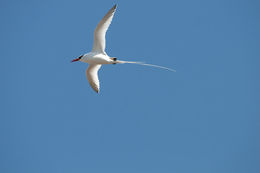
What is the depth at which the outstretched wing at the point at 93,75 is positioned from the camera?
16.5m

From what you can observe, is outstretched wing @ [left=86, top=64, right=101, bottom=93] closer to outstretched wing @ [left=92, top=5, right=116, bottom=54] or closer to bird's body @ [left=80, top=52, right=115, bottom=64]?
bird's body @ [left=80, top=52, right=115, bottom=64]

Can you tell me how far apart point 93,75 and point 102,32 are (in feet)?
8.49

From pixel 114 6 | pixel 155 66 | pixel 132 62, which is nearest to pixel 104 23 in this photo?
pixel 114 6

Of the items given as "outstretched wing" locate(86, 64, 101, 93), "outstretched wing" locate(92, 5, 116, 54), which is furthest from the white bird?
"outstretched wing" locate(86, 64, 101, 93)

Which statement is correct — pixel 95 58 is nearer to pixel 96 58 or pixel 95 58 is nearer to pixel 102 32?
pixel 96 58

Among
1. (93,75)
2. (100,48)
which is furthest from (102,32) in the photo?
(93,75)

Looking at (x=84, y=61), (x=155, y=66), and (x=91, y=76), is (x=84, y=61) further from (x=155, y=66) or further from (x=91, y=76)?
(x=155, y=66)

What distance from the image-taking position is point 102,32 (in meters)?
14.7

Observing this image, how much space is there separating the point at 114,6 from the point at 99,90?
13.4ft

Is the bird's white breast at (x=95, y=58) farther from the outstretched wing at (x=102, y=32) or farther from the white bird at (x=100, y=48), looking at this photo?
the outstretched wing at (x=102, y=32)

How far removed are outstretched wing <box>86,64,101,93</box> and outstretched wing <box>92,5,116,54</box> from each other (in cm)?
143

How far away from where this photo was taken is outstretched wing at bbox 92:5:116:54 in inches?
563

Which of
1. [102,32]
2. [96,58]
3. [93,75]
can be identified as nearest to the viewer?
[102,32]

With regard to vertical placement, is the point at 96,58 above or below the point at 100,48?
below
